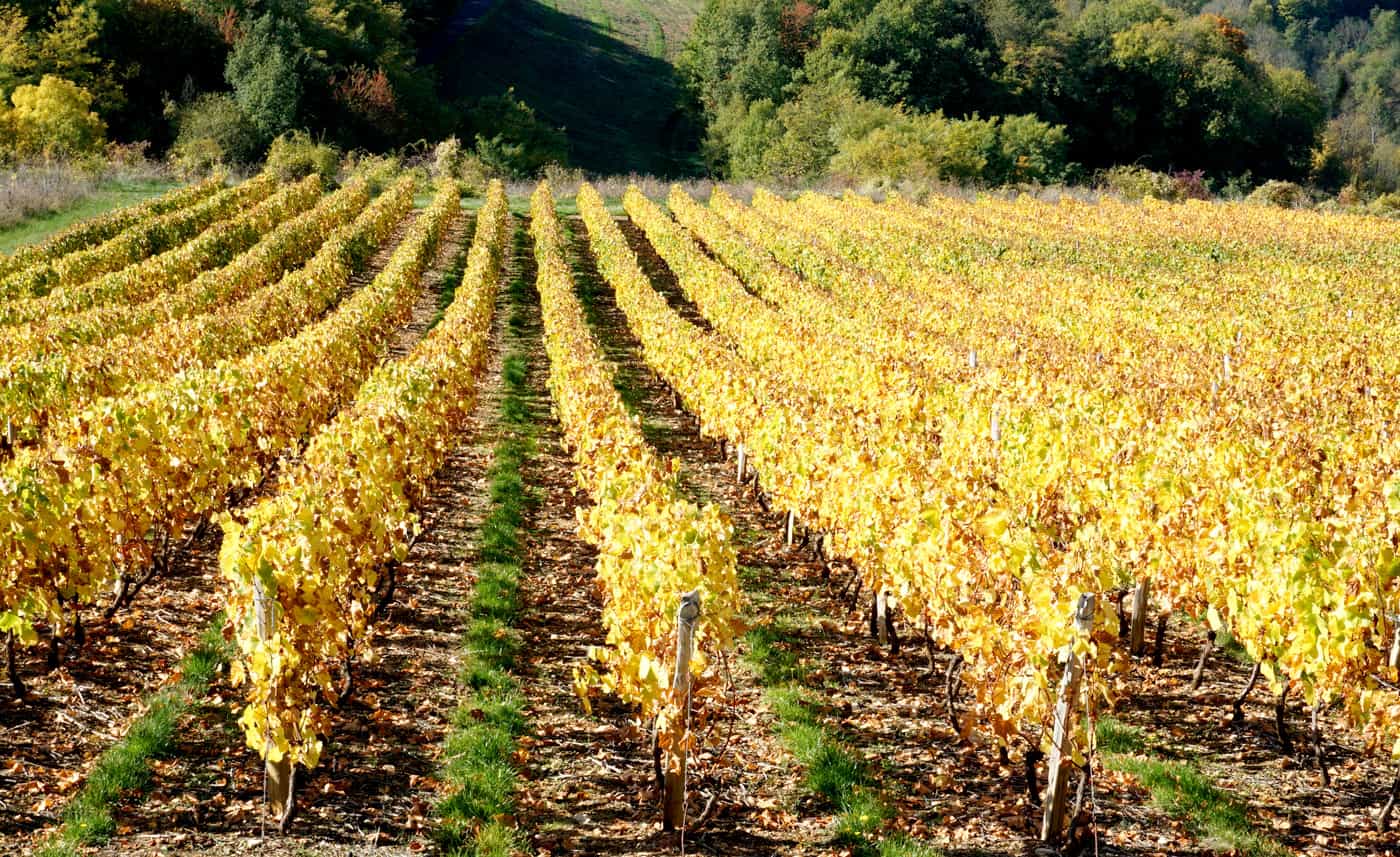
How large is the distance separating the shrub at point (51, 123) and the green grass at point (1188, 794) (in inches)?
1557

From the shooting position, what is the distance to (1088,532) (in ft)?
22.1

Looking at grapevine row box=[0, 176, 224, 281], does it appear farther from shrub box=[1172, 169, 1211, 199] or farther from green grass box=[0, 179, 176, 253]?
shrub box=[1172, 169, 1211, 199]

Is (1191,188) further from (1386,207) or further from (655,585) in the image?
(655,585)

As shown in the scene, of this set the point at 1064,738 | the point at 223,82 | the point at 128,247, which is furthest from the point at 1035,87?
the point at 1064,738

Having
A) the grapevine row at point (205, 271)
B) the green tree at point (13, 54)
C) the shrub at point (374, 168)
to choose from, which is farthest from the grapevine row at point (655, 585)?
the green tree at point (13, 54)

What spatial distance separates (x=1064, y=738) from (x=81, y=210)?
33731 mm

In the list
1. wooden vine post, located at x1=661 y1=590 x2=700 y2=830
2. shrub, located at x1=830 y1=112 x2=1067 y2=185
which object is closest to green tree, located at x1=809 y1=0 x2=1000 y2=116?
shrub, located at x1=830 y1=112 x2=1067 y2=185

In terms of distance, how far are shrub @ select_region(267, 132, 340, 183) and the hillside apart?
2194 cm

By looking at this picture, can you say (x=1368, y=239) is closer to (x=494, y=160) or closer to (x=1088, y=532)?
(x=1088, y=532)

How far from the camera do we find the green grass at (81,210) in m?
27.4

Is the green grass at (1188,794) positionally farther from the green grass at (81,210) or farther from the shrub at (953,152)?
the shrub at (953,152)

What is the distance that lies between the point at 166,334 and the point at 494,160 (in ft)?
123

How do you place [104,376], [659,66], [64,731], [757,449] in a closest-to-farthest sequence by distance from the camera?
[64,731] → [757,449] → [104,376] → [659,66]

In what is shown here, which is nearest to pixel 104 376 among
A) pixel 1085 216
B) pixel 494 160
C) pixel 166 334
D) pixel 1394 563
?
pixel 166 334
